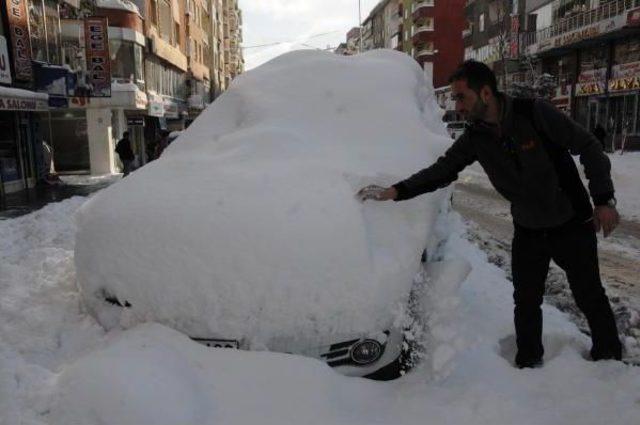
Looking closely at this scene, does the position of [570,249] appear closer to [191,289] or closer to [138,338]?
[191,289]

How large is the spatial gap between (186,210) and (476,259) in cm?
368

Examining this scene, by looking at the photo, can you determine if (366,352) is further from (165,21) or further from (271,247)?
(165,21)

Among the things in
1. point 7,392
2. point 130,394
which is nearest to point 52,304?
point 7,392

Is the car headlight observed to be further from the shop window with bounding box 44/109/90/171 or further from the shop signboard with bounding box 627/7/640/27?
the shop signboard with bounding box 627/7/640/27

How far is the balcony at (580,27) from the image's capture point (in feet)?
88.4

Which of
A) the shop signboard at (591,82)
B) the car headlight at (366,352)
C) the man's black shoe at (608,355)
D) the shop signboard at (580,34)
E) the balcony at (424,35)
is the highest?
the balcony at (424,35)

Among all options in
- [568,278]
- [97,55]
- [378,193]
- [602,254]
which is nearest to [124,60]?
[97,55]

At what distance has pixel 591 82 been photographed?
99.8 feet

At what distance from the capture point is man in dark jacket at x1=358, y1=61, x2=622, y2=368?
2.64 meters

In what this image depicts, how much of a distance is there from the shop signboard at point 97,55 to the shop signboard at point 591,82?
82.0ft

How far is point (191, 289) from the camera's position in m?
2.62

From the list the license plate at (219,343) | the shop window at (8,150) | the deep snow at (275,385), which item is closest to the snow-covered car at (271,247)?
the license plate at (219,343)

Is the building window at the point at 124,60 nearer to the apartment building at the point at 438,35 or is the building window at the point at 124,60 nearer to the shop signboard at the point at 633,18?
the shop signboard at the point at 633,18

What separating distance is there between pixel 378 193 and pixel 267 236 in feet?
2.37
